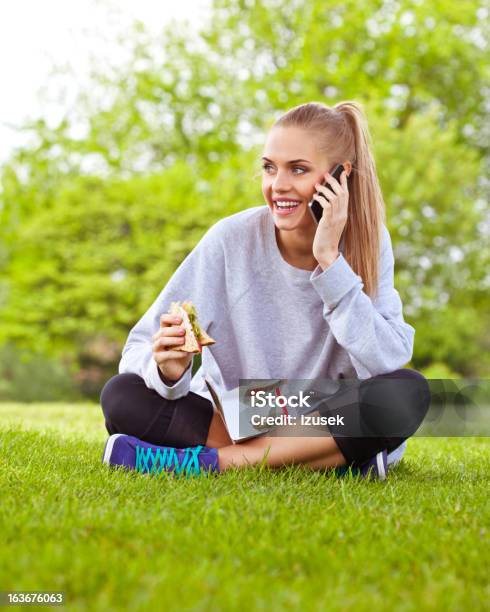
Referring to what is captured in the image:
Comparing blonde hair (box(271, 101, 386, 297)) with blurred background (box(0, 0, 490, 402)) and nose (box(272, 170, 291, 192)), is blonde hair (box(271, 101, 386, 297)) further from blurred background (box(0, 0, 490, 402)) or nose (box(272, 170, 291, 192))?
blurred background (box(0, 0, 490, 402))

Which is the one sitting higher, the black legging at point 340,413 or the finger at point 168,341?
the finger at point 168,341

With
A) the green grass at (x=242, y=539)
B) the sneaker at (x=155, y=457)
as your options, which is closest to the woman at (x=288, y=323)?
the sneaker at (x=155, y=457)

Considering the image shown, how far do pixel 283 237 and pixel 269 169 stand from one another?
0.31 metres

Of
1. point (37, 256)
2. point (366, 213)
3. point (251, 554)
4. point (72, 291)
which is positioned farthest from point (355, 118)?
point (37, 256)

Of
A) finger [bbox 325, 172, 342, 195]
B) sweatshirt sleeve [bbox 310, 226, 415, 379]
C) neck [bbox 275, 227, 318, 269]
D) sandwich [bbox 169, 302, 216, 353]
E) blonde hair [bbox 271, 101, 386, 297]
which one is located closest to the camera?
sandwich [bbox 169, 302, 216, 353]

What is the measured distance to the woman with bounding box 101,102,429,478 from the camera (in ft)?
9.82

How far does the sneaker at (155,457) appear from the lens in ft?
9.98

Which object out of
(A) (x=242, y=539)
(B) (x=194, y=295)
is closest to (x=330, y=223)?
(B) (x=194, y=295)

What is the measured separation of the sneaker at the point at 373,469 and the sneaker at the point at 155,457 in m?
0.51

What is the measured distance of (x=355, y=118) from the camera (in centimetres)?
335

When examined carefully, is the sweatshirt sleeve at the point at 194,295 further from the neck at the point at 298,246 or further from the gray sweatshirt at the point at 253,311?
the neck at the point at 298,246

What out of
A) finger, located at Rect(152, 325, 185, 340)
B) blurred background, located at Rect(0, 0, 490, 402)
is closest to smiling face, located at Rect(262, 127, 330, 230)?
finger, located at Rect(152, 325, 185, 340)

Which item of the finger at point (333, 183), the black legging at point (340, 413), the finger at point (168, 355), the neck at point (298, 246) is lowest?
the black legging at point (340, 413)

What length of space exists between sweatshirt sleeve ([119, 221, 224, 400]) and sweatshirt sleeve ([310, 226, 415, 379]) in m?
0.47
